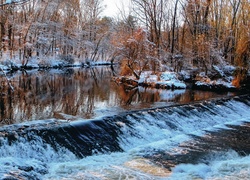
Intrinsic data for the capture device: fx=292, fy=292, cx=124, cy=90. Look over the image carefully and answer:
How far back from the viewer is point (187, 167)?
6258 millimetres

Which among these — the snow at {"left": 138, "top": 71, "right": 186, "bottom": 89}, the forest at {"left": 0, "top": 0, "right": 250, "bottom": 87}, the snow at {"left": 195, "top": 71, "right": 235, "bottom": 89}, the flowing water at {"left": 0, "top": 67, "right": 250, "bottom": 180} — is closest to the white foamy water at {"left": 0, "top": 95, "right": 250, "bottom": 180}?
the flowing water at {"left": 0, "top": 67, "right": 250, "bottom": 180}

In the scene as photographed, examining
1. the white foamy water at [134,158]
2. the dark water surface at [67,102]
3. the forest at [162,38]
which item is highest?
the forest at [162,38]

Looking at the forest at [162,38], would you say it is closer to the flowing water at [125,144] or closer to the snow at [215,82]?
the snow at [215,82]

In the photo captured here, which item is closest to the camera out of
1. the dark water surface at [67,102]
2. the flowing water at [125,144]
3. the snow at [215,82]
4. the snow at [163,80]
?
the flowing water at [125,144]

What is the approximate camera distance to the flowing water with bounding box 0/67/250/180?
5844 mm

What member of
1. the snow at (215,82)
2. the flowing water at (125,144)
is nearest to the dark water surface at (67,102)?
the flowing water at (125,144)

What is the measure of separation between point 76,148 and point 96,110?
11.6 feet

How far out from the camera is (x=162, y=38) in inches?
988

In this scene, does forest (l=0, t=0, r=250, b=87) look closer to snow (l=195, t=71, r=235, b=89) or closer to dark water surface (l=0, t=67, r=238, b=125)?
snow (l=195, t=71, r=235, b=89)

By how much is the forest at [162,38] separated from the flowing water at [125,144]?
17.6ft

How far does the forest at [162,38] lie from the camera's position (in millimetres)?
18312

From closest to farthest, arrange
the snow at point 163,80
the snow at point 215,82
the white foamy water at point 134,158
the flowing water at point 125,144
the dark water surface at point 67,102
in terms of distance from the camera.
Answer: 1. the white foamy water at point 134,158
2. the flowing water at point 125,144
3. the dark water surface at point 67,102
4. the snow at point 215,82
5. the snow at point 163,80

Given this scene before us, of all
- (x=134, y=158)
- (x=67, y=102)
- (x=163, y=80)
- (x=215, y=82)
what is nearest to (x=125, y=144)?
(x=134, y=158)

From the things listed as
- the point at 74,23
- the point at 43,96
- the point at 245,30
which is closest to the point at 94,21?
the point at 74,23
